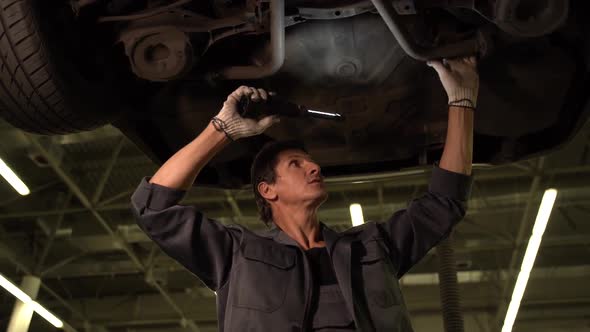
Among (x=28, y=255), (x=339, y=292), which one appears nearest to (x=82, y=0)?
(x=339, y=292)

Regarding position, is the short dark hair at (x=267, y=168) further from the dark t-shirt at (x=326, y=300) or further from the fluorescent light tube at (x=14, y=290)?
the fluorescent light tube at (x=14, y=290)

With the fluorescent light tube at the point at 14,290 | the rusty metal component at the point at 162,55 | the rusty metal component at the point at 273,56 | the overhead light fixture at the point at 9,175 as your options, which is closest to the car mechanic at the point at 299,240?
the rusty metal component at the point at 273,56

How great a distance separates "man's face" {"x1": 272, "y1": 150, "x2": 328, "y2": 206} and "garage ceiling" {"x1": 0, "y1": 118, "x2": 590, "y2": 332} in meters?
5.08

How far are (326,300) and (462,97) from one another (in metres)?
0.68

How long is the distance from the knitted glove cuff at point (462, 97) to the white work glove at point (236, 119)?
0.52m

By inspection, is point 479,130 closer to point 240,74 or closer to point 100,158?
point 240,74

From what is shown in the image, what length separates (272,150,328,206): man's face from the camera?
6.07 ft

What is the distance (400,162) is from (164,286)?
789 centimetres

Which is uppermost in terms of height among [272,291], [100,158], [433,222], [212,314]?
[100,158]

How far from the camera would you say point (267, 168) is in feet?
6.48

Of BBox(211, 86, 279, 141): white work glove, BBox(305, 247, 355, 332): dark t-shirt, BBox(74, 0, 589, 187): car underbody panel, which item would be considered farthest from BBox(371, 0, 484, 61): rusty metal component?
BBox(305, 247, 355, 332): dark t-shirt

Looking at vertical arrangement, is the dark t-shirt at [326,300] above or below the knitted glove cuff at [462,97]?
→ below

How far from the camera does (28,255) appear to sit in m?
8.77

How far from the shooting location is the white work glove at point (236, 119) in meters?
1.77
